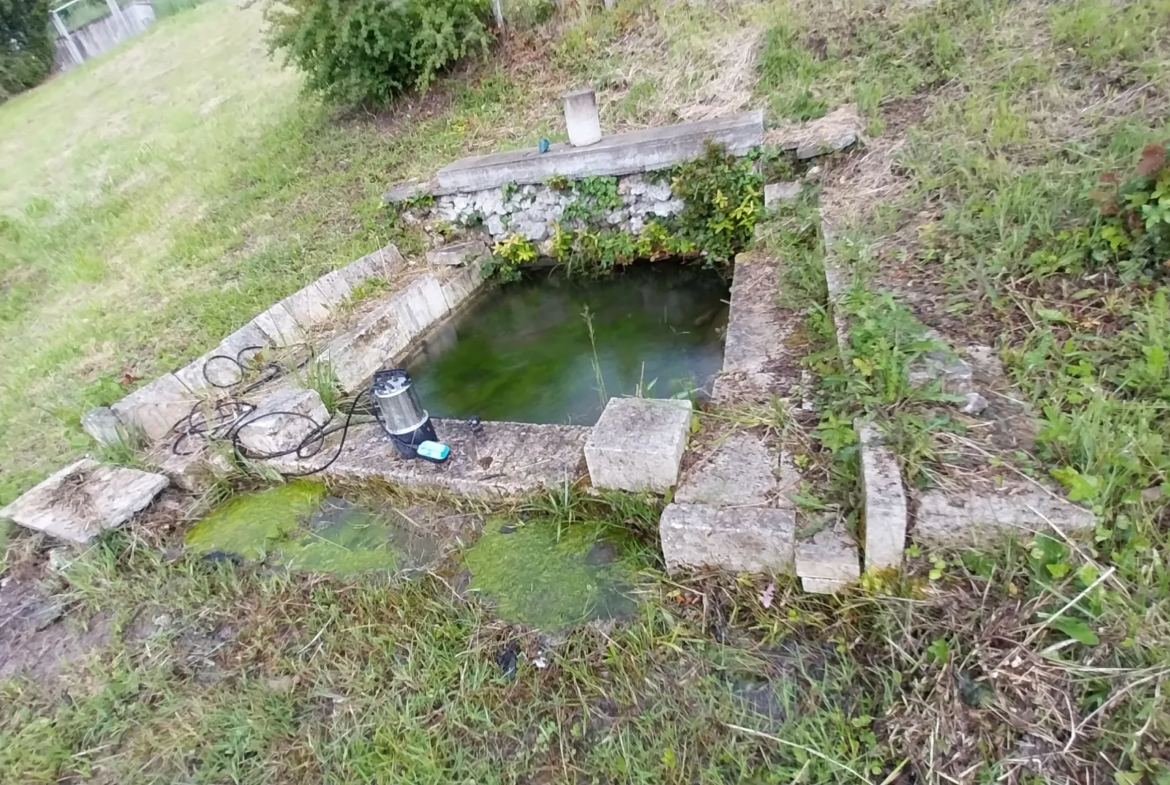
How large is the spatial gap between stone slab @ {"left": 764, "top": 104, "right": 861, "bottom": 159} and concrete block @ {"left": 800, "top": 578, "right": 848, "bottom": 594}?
9.41 feet

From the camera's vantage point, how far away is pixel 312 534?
2584mm

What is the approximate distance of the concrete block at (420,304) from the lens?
4.02 metres

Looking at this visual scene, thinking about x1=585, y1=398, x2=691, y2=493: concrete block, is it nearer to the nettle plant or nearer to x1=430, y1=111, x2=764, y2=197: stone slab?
the nettle plant

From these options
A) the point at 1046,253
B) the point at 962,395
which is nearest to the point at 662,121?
the point at 1046,253

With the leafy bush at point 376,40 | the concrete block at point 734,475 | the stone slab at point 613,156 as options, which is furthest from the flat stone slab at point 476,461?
the leafy bush at point 376,40

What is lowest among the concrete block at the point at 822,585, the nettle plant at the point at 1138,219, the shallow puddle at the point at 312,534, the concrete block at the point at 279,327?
the shallow puddle at the point at 312,534

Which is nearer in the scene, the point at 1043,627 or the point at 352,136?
the point at 1043,627

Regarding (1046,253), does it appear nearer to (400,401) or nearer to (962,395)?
(962,395)

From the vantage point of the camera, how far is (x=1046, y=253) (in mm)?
2352

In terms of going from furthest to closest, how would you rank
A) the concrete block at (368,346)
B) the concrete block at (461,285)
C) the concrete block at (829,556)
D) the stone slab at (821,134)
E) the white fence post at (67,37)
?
1. the white fence post at (67,37)
2. the concrete block at (461,285)
3. the stone slab at (821,134)
4. the concrete block at (368,346)
5. the concrete block at (829,556)

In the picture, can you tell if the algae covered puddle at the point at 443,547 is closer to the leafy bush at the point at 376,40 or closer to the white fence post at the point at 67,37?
the leafy bush at the point at 376,40

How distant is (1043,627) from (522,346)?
3030 mm

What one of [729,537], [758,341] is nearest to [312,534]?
[729,537]

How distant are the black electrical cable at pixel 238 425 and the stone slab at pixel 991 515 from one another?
89.8 inches
